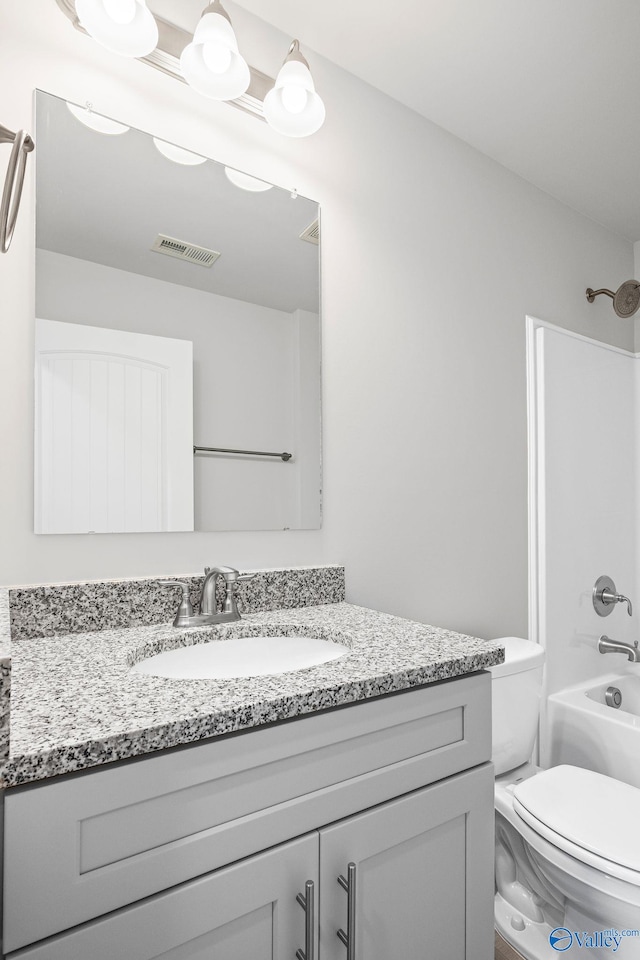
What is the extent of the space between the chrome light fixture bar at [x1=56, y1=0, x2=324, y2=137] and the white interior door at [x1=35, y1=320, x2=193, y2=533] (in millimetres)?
606

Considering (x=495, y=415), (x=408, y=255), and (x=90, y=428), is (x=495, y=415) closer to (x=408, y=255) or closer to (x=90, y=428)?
(x=408, y=255)

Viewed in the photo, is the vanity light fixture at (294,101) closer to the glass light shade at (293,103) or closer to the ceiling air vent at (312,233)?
the glass light shade at (293,103)

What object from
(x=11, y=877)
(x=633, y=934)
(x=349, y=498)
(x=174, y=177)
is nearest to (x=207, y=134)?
(x=174, y=177)

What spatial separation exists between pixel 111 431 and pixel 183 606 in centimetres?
42

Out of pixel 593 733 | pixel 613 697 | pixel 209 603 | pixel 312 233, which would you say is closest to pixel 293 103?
pixel 312 233

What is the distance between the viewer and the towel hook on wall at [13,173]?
31.2 inches

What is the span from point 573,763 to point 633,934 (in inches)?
31.4

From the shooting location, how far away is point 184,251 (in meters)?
1.36

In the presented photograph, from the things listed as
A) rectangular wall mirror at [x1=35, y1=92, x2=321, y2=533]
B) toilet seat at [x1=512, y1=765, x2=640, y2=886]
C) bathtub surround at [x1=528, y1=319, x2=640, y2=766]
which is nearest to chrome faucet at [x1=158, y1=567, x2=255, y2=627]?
rectangular wall mirror at [x1=35, y1=92, x2=321, y2=533]

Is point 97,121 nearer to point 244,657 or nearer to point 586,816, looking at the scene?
point 244,657

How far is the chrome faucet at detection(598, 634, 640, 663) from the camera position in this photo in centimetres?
218

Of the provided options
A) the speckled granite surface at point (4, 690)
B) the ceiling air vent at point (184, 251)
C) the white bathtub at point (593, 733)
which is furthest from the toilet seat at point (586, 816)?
the ceiling air vent at point (184, 251)

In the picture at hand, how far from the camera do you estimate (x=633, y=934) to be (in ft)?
3.92

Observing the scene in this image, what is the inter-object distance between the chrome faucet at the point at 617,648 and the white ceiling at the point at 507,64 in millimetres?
1893
